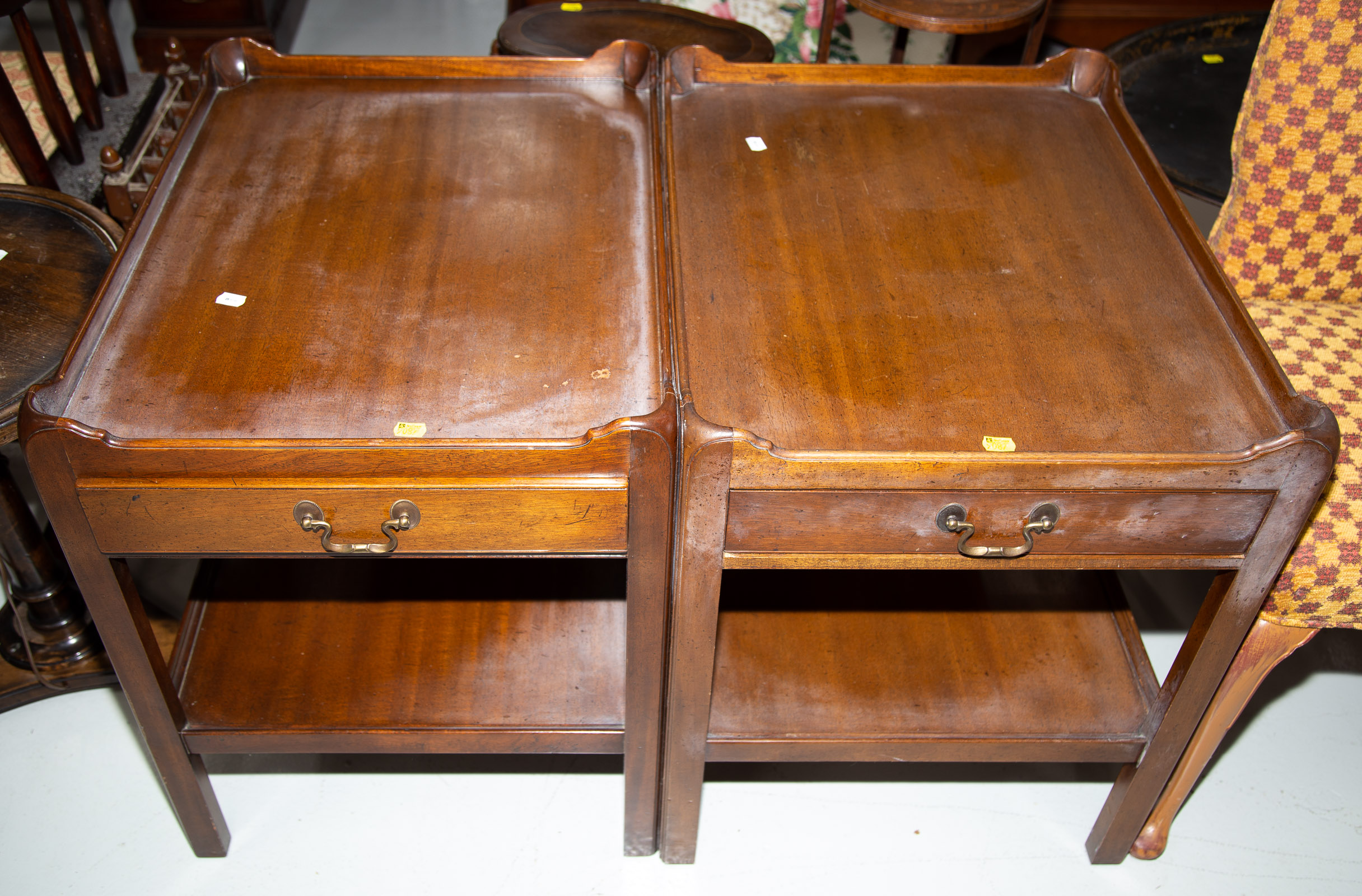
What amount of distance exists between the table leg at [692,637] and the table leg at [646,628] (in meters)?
0.02

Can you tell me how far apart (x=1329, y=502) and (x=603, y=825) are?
3.55ft

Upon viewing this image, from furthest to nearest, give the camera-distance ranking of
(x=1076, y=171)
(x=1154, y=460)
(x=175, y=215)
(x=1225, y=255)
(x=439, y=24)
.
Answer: (x=439, y=24)
(x=1225, y=255)
(x=1076, y=171)
(x=175, y=215)
(x=1154, y=460)

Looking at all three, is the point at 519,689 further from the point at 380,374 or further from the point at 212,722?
the point at 380,374

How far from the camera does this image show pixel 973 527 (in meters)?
1.12

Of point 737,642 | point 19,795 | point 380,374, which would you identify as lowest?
point 19,795

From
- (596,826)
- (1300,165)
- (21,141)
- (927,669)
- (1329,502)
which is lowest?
(596,826)

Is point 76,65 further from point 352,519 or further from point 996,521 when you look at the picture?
point 996,521

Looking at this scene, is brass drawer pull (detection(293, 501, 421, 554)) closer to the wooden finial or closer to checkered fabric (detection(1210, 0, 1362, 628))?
the wooden finial

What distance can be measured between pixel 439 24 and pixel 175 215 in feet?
7.40

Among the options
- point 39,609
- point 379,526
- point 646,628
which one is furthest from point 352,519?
point 39,609

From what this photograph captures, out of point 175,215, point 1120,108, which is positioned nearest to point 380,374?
point 175,215

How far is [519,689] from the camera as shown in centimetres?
142

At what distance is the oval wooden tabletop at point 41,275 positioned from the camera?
1.30 meters

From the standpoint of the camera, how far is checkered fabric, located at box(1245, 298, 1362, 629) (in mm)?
1276
